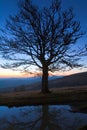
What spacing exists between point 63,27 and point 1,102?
33.8 ft

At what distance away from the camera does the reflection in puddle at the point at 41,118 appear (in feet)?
36.1

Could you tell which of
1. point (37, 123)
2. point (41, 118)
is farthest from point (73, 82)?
point (37, 123)

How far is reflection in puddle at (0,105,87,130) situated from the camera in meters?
11.0

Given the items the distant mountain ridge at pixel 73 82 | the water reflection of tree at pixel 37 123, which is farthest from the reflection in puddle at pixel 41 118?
the distant mountain ridge at pixel 73 82

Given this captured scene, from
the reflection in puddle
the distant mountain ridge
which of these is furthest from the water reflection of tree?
the distant mountain ridge

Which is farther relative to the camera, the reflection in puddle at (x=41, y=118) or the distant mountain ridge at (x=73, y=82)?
the distant mountain ridge at (x=73, y=82)

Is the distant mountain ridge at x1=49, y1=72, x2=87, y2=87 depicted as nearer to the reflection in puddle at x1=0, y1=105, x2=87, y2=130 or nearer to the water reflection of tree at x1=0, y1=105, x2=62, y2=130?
the reflection in puddle at x1=0, y1=105, x2=87, y2=130

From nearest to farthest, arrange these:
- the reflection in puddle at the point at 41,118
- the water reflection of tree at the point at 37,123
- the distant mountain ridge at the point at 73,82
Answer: the water reflection of tree at the point at 37,123 < the reflection in puddle at the point at 41,118 < the distant mountain ridge at the point at 73,82

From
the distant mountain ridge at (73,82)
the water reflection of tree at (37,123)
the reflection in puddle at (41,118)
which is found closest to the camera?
the water reflection of tree at (37,123)

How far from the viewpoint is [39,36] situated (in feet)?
74.8

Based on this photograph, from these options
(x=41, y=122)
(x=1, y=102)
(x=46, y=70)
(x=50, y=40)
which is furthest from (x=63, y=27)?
(x=41, y=122)

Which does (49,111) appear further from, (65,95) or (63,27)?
(63,27)

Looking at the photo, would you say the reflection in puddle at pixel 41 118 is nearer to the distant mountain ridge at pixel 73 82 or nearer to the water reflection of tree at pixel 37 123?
the water reflection of tree at pixel 37 123

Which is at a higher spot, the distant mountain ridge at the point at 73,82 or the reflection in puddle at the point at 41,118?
the distant mountain ridge at the point at 73,82
